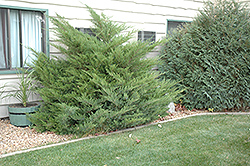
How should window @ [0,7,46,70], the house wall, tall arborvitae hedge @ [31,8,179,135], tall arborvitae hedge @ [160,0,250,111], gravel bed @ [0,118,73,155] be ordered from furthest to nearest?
tall arborvitae hedge @ [160,0,250,111]
the house wall
window @ [0,7,46,70]
tall arborvitae hedge @ [31,8,179,135]
gravel bed @ [0,118,73,155]

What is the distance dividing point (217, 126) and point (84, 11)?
146 inches

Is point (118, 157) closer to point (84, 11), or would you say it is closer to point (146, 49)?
point (146, 49)

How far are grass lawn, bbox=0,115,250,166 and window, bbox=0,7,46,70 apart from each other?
216cm

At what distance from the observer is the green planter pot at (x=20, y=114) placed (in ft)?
14.7

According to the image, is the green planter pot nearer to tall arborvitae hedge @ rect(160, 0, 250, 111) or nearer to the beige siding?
the beige siding

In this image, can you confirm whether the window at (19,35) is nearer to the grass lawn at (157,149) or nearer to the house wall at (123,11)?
the house wall at (123,11)

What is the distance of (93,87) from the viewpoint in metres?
4.09

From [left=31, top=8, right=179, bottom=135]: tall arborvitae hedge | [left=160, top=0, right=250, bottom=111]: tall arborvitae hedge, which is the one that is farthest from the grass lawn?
[left=160, top=0, right=250, bottom=111]: tall arborvitae hedge

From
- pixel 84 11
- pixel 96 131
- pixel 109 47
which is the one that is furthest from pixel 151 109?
pixel 84 11

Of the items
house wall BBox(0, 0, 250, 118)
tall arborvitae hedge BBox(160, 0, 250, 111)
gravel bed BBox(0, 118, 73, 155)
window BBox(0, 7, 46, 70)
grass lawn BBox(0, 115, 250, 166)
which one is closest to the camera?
grass lawn BBox(0, 115, 250, 166)

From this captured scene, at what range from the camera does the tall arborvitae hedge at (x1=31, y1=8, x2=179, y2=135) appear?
399 centimetres

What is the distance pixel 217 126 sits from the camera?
4598mm

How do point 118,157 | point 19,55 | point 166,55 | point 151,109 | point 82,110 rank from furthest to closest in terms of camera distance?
point 166,55 → point 19,55 → point 151,109 → point 82,110 → point 118,157

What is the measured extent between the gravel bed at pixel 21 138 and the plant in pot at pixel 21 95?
172 mm
